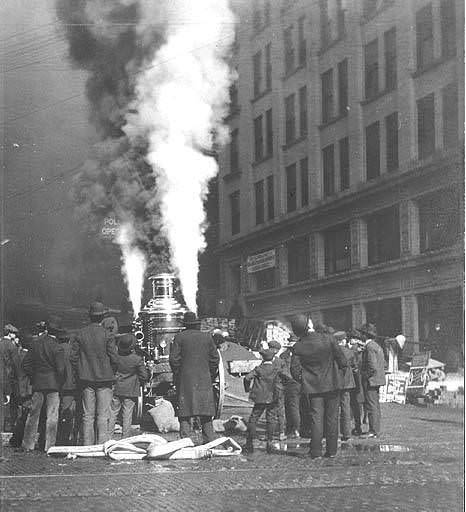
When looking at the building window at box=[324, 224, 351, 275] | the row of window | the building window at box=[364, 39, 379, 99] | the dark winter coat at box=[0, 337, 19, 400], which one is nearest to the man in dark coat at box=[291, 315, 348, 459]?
the row of window

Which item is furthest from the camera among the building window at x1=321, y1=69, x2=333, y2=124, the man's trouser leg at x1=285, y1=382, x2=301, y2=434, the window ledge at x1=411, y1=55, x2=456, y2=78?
the man's trouser leg at x1=285, y1=382, x2=301, y2=434

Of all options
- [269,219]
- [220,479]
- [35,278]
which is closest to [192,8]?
[269,219]

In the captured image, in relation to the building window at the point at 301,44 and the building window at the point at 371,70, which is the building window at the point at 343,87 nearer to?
the building window at the point at 371,70

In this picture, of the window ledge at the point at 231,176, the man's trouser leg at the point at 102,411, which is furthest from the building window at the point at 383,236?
the man's trouser leg at the point at 102,411

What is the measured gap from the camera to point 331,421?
9.48m

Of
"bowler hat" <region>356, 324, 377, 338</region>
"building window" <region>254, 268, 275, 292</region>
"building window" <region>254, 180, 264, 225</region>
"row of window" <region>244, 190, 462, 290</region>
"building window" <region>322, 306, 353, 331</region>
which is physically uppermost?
"building window" <region>254, 180, 264, 225</region>

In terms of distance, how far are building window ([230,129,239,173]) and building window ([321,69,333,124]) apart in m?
1.12

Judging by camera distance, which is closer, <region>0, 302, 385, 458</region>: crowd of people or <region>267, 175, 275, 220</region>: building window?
<region>0, 302, 385, 458</region>: crowd of people

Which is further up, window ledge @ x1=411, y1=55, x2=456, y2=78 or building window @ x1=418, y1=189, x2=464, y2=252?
window ledge @ x1=411, y1=55, x2=456, y2=78

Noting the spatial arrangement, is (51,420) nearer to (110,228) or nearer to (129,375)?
(129,375)

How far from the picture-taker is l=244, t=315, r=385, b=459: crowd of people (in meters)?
9.49

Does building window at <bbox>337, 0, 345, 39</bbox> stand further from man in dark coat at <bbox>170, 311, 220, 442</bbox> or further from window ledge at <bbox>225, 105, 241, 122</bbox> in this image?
man in dark coat at <bbox>170, 311, 220, 442</bbox>

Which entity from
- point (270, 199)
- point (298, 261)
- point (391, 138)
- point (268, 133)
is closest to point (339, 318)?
point (298, 261)

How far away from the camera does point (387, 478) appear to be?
793cm
